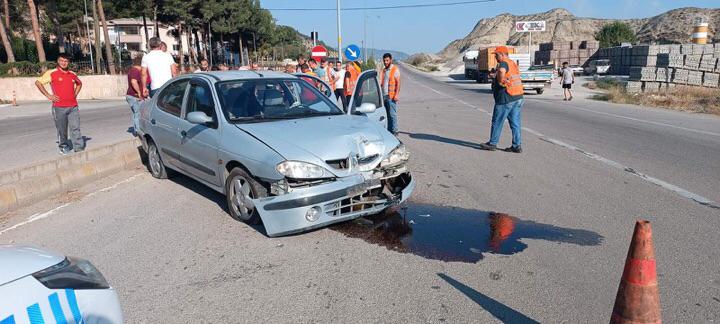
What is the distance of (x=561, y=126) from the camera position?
46.6ft

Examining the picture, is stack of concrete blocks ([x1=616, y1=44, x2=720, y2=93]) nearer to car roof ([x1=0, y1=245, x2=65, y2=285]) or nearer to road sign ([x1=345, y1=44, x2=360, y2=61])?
road sign ([x1=345, y1=44, x2=360, y2=61])

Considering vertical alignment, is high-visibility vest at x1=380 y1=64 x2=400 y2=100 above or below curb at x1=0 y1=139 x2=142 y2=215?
above

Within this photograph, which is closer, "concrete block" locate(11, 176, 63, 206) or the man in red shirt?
"concrete block" locate(11, 176, 63, 206)

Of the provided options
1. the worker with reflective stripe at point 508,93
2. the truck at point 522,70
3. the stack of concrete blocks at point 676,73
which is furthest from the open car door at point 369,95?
the stack of concrete blocks at point 676,73

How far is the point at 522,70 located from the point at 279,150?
28.7m

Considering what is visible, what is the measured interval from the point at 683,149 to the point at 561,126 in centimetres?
418

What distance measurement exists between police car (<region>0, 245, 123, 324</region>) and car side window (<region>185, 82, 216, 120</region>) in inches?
141

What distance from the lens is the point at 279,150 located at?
5.12m

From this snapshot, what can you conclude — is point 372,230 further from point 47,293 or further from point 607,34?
point 607,34

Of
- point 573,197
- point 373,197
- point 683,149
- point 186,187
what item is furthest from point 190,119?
point 683,149

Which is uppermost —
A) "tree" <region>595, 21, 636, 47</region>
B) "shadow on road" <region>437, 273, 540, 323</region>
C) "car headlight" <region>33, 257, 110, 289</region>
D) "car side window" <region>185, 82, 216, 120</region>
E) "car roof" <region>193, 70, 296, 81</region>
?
"tree" <region>595, 21, 636, 47</region>

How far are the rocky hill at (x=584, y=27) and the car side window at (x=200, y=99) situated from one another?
91.0 meters

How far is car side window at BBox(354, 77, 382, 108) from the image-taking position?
26.9 feet

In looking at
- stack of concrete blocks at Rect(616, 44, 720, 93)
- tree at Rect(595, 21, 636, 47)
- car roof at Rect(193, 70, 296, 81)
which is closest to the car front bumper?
car roof at Rect(193, 70, 296, 81)
